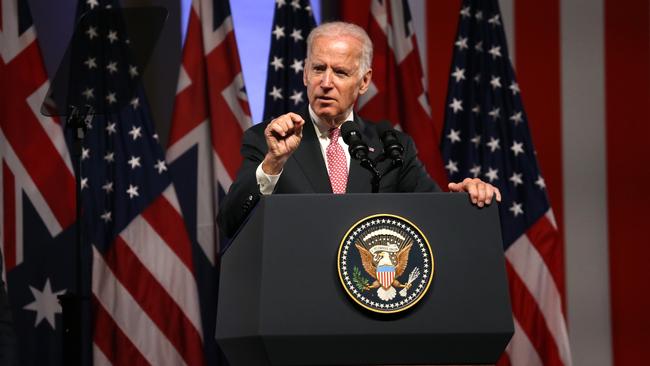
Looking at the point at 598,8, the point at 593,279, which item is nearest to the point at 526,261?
the point at 593,279

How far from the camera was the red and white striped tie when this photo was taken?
2.87m

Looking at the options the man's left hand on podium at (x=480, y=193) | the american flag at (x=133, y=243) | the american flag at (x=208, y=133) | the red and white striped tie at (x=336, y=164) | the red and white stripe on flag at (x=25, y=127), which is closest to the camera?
the man's left hand on podium at (x=480, y=193)

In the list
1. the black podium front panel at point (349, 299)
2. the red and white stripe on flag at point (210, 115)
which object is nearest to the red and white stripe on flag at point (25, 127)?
the red and white stripe on flag at point (210, 115)

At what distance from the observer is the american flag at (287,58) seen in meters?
5.02

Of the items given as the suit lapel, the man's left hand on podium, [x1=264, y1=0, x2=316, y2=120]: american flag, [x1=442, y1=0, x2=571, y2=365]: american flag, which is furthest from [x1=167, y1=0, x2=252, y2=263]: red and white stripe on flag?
the man's left hand on podium

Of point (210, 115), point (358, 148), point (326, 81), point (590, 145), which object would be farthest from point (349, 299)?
point (590, 145)

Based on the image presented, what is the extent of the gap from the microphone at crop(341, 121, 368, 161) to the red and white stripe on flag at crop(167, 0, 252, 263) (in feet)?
8.83

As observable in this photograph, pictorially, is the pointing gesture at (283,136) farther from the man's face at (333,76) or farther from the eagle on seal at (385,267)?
the man's face at (333,76)

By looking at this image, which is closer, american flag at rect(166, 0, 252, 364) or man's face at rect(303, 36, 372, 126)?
man's face at rect(303, 36, 372, 126)

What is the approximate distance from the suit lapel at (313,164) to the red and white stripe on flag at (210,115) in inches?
85.8

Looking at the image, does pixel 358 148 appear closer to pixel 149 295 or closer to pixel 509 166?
pixel 149 295

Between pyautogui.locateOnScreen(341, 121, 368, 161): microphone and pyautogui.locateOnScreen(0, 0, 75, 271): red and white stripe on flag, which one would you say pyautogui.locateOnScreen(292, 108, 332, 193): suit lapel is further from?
pyautogui.locateOnScreen(0, 0, 75, 271): red and white stripe on flag

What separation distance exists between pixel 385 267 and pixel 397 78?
3.23 m

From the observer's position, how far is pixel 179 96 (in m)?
5.01
